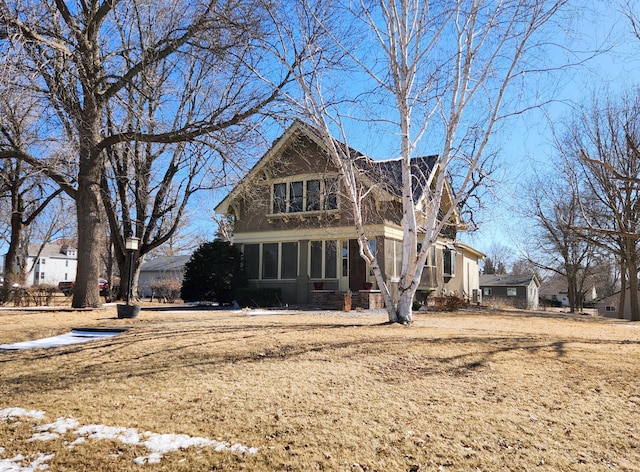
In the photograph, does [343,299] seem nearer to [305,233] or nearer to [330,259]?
[330,259]

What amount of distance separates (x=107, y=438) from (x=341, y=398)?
7.90 feet

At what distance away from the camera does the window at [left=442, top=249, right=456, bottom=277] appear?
25.4 metres

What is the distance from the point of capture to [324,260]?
20.4 metres

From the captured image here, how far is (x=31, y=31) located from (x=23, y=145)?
820cm

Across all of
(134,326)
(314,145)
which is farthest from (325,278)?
(134,326)

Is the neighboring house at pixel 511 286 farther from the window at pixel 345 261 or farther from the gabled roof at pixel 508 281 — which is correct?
the window at pixel 345 261

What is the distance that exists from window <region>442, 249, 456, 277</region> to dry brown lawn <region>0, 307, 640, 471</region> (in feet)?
53.6

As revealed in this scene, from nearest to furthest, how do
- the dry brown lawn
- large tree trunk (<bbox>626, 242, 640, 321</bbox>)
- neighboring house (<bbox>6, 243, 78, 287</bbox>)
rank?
the dry brown lawn, large tree trunk (<bbox>626, 242, 640, 321</bbox>), neighboring house (<bbox>6, 243, 78, 287</bbox>)

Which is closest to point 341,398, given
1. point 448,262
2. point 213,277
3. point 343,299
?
point 343,299

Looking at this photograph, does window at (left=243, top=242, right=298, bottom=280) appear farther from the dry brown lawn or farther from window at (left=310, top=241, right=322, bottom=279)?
the dry brown lawn

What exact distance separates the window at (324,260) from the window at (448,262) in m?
7.65

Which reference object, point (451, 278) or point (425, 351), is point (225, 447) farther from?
point (451, 278)

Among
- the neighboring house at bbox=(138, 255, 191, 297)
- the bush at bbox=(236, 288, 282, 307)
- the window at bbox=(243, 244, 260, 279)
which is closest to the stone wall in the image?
the bush at bbox=(236, 288, 282, 307)

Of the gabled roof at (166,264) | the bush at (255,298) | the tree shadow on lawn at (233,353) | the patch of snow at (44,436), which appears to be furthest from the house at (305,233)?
the gabled roof at (166,264)
